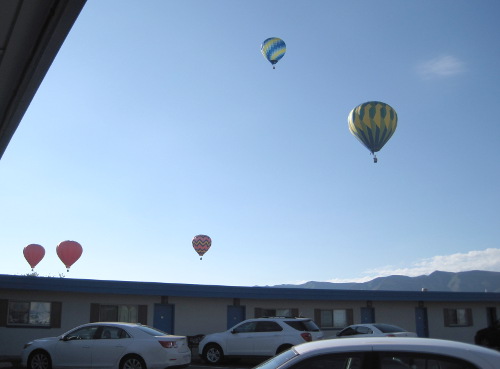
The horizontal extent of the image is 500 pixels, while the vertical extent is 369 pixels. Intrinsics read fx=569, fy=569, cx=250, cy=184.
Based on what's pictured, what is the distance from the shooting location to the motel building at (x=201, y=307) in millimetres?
21578

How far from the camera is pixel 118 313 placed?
23.0 m

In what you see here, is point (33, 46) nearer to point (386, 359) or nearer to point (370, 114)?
point (386, 359)

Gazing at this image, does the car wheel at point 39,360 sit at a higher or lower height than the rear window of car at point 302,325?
lower

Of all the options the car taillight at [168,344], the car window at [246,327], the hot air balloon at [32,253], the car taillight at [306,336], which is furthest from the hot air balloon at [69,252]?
the car taillight at [168,344]

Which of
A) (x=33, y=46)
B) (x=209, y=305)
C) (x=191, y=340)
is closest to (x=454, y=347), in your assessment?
(x=33, y=46)

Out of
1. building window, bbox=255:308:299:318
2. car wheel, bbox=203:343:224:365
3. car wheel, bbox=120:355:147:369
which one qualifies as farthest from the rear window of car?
building window, bbox=255:308:299:318

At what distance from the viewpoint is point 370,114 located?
1264 inches

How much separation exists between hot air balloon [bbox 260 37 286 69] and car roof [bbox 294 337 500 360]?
32.5 m

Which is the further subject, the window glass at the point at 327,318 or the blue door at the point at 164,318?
the window glass at the point at 327,318

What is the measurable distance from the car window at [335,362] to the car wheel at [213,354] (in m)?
14.1

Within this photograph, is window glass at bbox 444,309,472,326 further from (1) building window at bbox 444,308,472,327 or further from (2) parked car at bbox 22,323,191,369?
(2) parked car at bbox 22,323,191,369

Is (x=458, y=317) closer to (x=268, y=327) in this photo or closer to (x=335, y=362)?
(x=268, y=327)

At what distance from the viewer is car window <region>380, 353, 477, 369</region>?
4.88 metres

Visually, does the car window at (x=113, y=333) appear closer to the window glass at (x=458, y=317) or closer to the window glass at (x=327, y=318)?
the window glass at (x=327, y=318)
